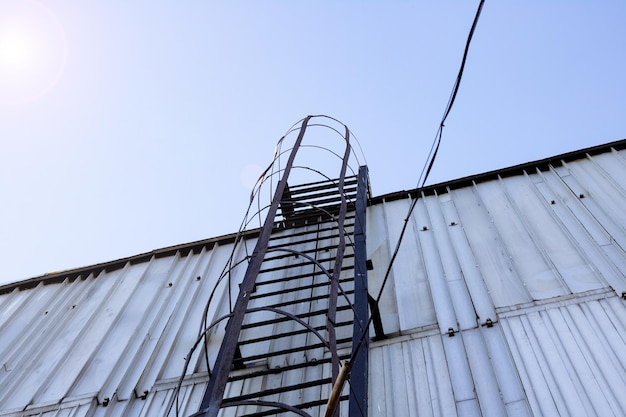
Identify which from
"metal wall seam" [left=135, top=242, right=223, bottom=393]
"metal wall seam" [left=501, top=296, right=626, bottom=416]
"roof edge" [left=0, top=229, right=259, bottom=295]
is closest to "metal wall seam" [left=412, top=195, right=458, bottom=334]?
"metal wall seam" [left=501, top=296, right=626, bottom=416]

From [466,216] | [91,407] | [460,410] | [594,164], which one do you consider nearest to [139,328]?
[91,407]

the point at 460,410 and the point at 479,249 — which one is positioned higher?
the point at 479,249

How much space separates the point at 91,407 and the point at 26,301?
438 centimetres

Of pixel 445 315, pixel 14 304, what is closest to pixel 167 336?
pixel 445 315

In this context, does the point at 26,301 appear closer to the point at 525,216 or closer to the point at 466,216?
the point at 466,216

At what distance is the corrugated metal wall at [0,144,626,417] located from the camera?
518 cm

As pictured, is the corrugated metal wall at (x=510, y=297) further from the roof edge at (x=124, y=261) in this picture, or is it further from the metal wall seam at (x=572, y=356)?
the roof edge at (x=124, y=261)

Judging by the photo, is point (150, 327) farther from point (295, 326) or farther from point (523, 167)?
point (523, 167)

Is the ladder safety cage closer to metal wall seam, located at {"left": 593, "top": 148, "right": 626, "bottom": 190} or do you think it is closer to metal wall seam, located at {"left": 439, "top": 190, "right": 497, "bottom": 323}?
metal wall seam, located at {"left": 439, "top": 190, "right": 497, "bottom": 323}

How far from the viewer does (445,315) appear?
6.36 m

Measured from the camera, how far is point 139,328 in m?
7.85

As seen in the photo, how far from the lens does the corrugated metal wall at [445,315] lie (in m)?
5.18

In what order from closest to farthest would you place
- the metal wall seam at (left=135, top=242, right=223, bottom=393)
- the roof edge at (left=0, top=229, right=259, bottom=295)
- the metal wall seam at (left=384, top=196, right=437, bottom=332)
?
the metal wall seam at (left=384, top=196, right=437, bottom=332) < the metal wall seam at (left=135, top=242, right=223, bottom=393) < the roof edge at (left=0, top=229, right=259, bottom=295)

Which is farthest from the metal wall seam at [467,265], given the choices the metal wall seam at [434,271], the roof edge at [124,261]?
the roof edge at [124,261]
